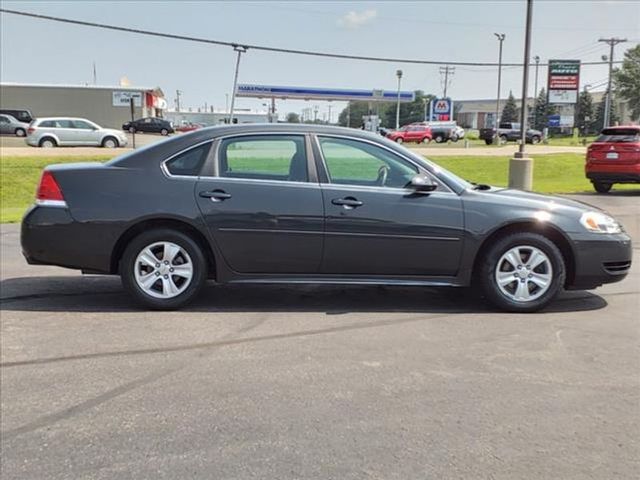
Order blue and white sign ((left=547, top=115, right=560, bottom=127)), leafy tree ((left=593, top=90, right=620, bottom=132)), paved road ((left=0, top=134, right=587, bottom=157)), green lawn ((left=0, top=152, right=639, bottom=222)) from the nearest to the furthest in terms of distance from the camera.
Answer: green lawn ((left=0, top=152, right=639, bottom=222)) < paved road ((left=0, top=134, right=587, bottom=157)) < blue and white sign ((left=547, top=115, right=560, bottom=127)) < leafy tree ((left=593, top=90, right=620, bottom=132))

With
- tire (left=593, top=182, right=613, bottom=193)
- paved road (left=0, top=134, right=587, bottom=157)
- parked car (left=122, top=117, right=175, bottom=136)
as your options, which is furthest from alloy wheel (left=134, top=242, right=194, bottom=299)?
parked car (left=122, top=117, right=175, bottom=136)

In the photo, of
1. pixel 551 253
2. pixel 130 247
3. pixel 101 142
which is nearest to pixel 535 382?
pixel 551 253

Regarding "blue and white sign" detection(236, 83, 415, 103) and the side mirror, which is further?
"blue and white sign" detection(236, 83, 415, 103)

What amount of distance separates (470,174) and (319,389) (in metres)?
19.1

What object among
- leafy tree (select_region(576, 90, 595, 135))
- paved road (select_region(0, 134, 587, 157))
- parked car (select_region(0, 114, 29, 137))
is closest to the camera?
paved road (select_region(0, 134, 587, 157))

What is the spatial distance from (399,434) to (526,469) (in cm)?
63

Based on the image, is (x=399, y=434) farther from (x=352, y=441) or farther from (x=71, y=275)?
(x=71, y=275)

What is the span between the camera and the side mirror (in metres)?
5.39

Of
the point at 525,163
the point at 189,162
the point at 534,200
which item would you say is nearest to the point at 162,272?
the point at 189,162

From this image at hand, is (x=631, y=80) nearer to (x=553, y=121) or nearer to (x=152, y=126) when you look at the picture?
(x=553, y=121)

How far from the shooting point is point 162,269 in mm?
5484

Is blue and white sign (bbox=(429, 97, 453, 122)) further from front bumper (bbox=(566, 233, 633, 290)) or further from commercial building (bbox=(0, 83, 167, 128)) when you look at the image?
front bumper (bbox=(566, 233, 633, 290))

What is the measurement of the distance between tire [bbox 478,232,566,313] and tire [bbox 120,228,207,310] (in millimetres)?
2453

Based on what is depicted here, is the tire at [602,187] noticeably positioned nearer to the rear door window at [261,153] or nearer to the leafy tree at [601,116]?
the rear door window at [261,153]
